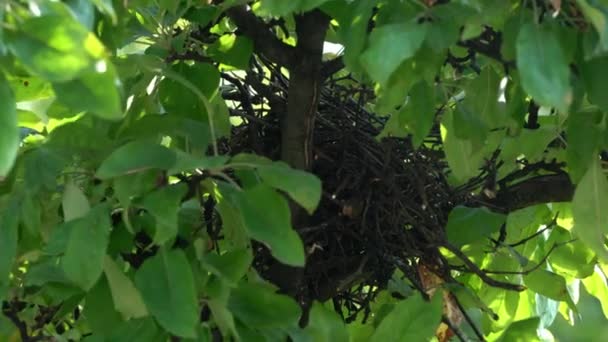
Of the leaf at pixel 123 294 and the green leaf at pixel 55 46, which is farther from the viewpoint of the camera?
the leaf at pixel 123 294

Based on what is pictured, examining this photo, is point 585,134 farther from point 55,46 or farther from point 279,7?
point 55,46

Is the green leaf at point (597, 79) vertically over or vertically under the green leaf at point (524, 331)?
over

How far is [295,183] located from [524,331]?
331mm

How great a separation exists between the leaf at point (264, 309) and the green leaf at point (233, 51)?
23 centimetres

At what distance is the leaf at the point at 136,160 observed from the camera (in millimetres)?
637

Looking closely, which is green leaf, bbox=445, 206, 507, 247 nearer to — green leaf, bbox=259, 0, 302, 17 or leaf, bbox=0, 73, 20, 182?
green leaf, bbox=259, 0, 302, 17

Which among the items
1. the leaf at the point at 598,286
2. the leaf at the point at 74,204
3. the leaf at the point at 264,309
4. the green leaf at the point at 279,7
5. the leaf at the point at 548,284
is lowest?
the leaf at the point at 598,286

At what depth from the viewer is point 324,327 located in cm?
80

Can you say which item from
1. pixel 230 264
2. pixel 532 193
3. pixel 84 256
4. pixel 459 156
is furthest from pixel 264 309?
pixel 532 193

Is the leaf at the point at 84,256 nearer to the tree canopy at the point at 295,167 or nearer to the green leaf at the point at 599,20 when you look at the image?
the tree canopy at the point at 295,167

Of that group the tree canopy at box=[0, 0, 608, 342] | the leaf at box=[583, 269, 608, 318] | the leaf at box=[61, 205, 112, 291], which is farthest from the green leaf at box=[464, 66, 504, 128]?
the leaf at box=[583, 269, 608, 318]

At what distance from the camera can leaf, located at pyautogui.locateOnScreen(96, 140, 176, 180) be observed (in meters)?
0.64

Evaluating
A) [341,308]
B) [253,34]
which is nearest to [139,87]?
[253,34]

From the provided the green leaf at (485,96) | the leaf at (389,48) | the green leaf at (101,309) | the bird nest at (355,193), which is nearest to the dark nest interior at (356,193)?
the bird nest at (355,193)
